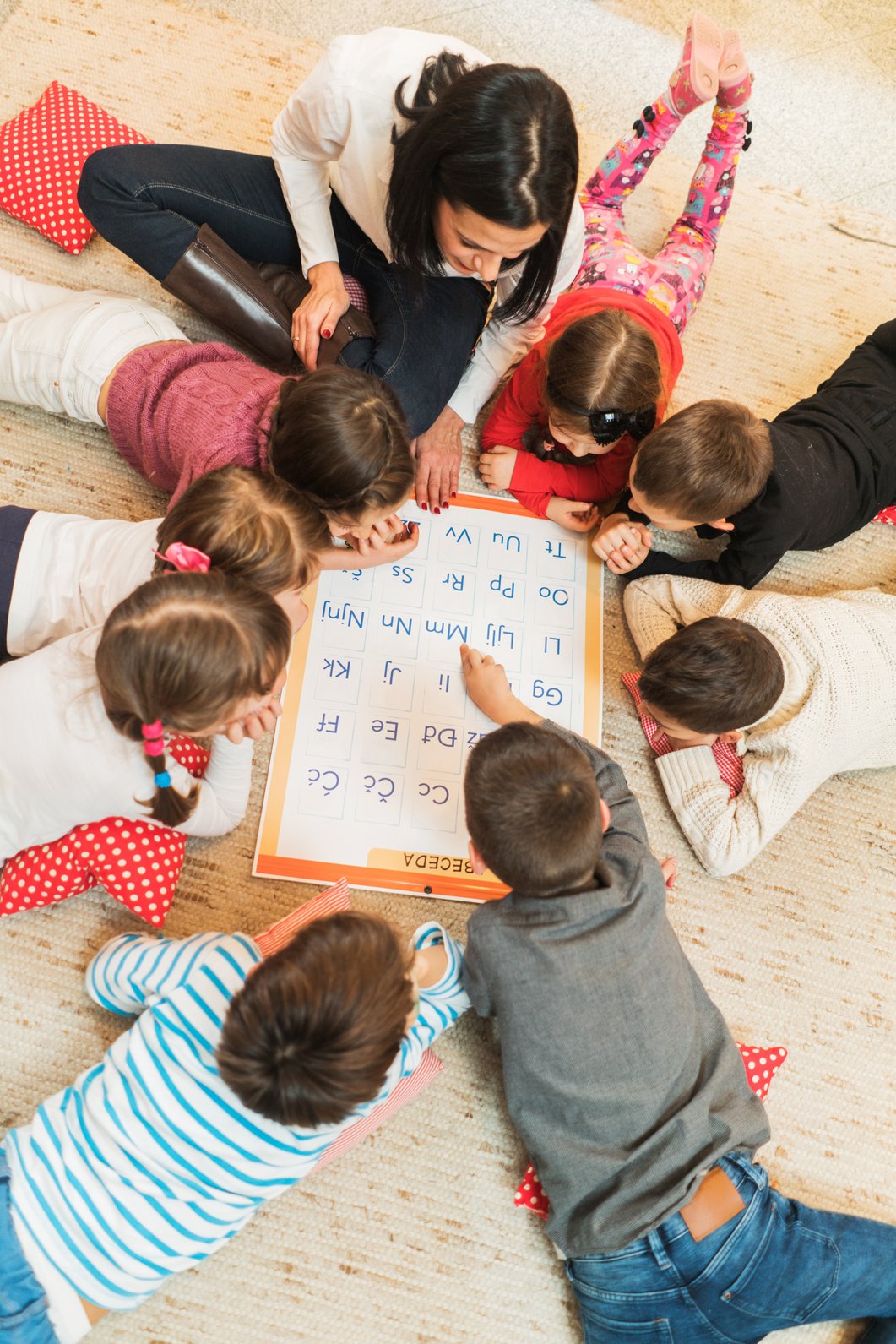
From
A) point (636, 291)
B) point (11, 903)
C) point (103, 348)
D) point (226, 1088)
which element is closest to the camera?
point (226, 1088)

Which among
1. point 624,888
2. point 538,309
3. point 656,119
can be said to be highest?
point 656,119

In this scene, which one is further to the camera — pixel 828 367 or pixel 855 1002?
pixel 828 367

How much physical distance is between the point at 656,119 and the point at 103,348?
0.73 meters

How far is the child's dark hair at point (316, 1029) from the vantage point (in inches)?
23.7

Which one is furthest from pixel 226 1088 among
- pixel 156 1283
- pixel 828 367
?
pixel 828 367

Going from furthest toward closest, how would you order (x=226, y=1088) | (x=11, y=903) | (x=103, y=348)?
(x=103, y=348), (x=11, y=903), (x=226, y=1088)

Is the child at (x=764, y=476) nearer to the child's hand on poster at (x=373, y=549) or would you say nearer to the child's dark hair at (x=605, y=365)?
the child's dark hair at (x=605, y=365)

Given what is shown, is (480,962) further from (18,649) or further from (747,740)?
(18,649)

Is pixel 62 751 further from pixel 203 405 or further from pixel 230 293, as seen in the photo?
pixel 230 293

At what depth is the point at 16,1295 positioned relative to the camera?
705 millimetres

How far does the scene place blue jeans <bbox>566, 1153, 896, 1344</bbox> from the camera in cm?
77

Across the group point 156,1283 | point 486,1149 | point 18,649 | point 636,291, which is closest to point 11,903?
point 18,649

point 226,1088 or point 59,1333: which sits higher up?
point 226,1088

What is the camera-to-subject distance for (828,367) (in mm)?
1229
